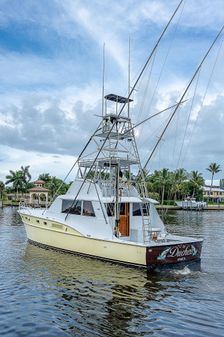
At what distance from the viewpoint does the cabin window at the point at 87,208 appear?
58.5 feet

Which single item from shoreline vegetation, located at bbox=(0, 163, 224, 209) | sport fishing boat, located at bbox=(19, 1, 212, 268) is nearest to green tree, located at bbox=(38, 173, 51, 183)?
shoreline vegetation, located at bbox=(0, 163, 224, 209)

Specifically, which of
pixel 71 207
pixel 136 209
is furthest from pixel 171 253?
pixel 71 207

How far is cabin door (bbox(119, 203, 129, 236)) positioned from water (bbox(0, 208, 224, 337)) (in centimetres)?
218

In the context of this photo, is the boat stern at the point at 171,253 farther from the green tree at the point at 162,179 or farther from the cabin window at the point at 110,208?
the green tree at the point at 162,179

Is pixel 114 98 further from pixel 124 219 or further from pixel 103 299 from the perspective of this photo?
pixel 103 299

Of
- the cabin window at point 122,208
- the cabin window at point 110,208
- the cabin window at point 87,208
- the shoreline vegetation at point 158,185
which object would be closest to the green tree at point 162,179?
the shoreline vegetation at point 158,185

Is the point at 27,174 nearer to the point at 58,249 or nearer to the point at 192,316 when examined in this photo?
the point at 58,249

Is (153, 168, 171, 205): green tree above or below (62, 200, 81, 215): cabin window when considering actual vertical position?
above

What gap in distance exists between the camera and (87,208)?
18047 millimetres

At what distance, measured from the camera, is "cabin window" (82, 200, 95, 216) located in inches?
703

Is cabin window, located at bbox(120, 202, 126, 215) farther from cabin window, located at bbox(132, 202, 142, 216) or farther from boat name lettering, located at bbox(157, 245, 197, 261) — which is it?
boat name lettering, located at bbox(157, 245, 197, 261)

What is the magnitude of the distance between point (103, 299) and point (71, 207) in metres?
7.68

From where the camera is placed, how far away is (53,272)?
1495 centimetres

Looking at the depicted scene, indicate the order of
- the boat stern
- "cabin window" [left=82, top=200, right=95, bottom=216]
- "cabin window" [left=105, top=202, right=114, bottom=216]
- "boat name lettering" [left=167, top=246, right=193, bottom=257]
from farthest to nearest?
"cabin window" [left=82, top=200, right=95, bottom=216], "cabin window" [left=105, top=202, right=114, bottom=216], "boat name lettering" [left=167, top=246, right=193, bottom=257], the boat stern
